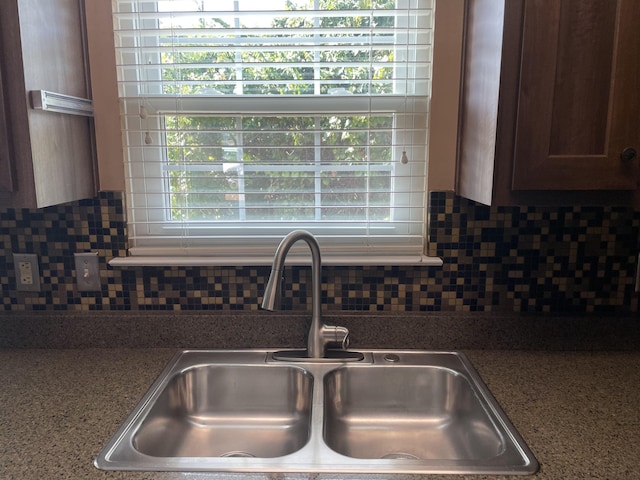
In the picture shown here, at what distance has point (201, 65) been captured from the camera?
139cm

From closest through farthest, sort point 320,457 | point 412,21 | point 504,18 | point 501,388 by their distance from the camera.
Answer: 1. point 320,457
2. point 504,18
3. point 501,388
4. point 412,21

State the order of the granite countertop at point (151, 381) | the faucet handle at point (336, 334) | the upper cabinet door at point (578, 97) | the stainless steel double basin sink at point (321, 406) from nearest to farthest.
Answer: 1. the granite countertop at point (151, 381)
2. the upper cabinet door at point (578, 97)
3. the stainless steel double basin sink at point (321, 406)
4. the faucet handle at point (336, 334)

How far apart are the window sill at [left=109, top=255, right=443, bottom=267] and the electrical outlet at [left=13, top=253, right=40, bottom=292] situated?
0.75 feet

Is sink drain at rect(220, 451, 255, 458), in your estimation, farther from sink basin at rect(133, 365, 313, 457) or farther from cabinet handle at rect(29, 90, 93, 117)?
cabinet handle at rect(29, 90, 93, 117)

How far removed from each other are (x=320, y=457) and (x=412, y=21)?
1180 mm

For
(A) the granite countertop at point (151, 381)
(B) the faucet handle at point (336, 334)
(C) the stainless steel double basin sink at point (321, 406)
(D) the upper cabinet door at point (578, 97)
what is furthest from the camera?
(B) the faucet handle at point (336, 334)

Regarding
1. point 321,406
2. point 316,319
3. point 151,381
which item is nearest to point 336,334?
point 316,319

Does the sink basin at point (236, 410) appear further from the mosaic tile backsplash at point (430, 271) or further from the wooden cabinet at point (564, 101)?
the wooden cabinet at point (564, 101)

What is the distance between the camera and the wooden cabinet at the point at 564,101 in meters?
1.02

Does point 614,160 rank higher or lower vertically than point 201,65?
lower

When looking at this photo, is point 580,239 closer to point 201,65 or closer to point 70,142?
point 201,65

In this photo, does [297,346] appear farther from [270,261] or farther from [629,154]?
[629,154]

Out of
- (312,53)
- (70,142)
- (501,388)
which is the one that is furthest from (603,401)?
(70,142)

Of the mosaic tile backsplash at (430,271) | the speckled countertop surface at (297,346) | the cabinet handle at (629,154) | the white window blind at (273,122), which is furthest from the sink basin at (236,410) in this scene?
the cabinet handle at (629,154)
